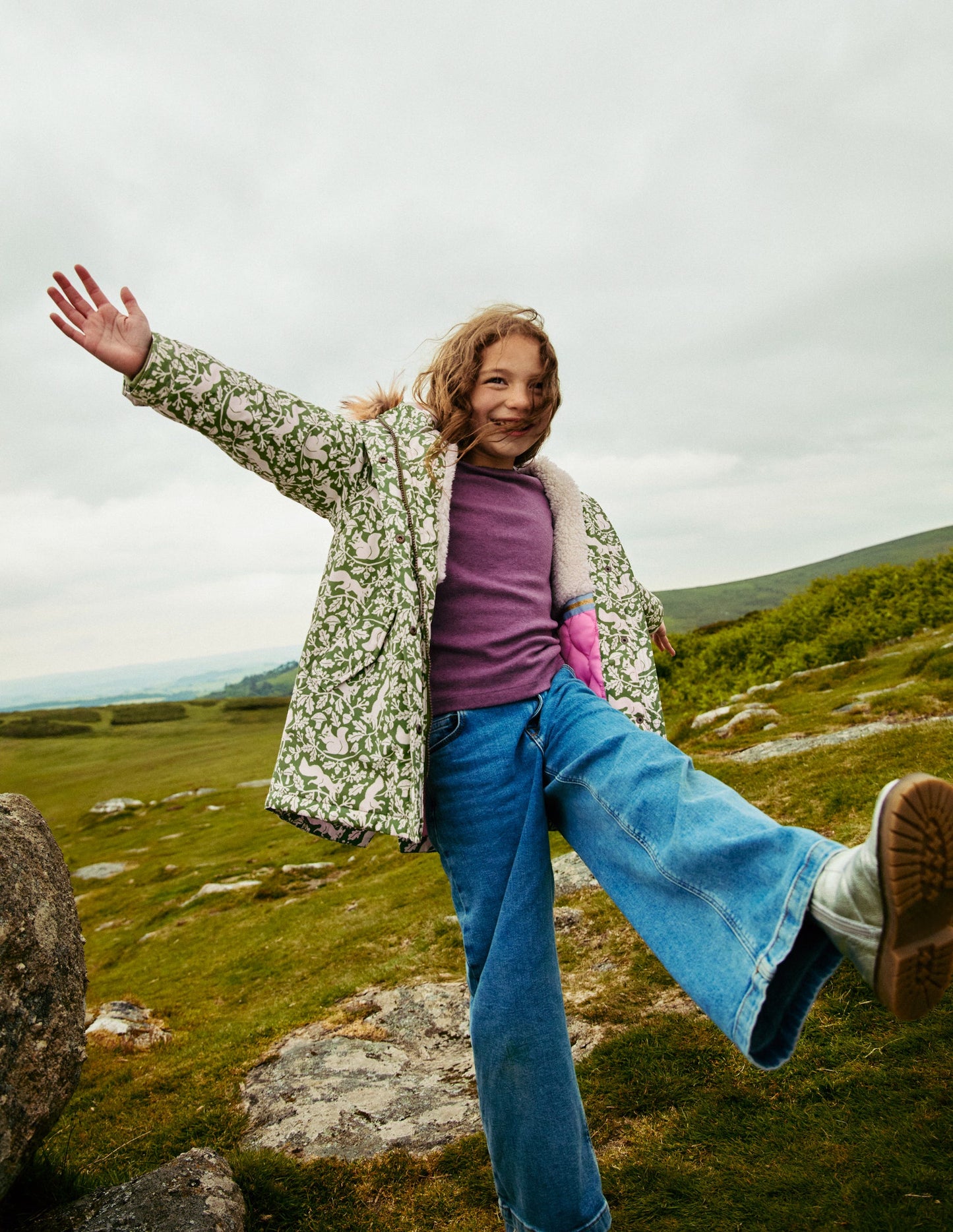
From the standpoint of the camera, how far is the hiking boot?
1829mm

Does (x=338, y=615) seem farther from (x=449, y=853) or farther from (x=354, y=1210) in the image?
(x=354, y=1210)

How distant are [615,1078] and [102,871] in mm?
19963

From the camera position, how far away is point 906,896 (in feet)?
6.02

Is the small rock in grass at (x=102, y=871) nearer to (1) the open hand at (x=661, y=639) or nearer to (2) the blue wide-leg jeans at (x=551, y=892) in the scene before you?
(1) the open hand at (x=661, y=639)

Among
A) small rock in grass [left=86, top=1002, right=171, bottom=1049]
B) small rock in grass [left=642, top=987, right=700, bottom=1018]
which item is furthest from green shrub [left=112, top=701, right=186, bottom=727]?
small rock in grass [left=642, top=987, right=700, bottom=1018]

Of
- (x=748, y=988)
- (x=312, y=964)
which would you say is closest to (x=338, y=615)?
(x=748, y=988)

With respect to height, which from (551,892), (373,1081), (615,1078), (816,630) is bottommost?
(373,1081)

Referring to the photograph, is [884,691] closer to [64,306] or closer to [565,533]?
[565,533]

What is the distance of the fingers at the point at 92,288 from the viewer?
3.10 meters

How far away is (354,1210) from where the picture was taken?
361 cm

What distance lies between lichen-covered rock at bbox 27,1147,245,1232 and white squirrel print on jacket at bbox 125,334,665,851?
1.71m

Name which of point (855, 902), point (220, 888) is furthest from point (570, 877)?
point (220, 888)

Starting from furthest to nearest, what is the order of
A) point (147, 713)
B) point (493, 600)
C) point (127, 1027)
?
point (147, 713) < point (127, 1027) < point (493, 600)

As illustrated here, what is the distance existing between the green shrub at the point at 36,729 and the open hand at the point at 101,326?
61.9 metres
